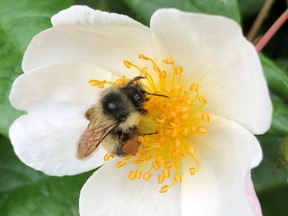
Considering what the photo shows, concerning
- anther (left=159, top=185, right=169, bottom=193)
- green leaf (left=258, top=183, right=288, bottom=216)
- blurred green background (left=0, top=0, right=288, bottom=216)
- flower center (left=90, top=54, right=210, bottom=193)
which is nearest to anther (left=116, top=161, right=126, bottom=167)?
flower center (left=90, top=54, right=210, bottom=193)

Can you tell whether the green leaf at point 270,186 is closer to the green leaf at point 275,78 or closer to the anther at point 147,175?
the green leaf at point 275,78

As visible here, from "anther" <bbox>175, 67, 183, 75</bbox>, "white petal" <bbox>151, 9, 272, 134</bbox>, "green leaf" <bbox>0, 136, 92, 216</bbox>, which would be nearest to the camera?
"white petal" <bbox>151, 9, 272, 134</bbox>

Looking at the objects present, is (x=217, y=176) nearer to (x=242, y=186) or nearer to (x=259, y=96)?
(x=242, y=186)

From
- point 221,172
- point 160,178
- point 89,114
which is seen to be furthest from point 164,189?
point 89,114

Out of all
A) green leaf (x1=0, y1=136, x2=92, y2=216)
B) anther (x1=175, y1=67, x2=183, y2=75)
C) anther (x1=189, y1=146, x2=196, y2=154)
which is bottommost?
green leaf (x1=0, y1=136, x2=92, y2=216)

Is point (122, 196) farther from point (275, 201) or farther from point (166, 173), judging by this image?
point (275, 201)

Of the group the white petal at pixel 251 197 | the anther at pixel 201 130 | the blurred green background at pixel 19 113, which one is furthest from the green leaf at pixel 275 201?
the white petal at pixel 251 197

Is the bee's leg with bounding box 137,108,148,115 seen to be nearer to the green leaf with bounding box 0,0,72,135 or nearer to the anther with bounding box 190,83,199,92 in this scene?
the anther with bounding box 190,83,199,92
